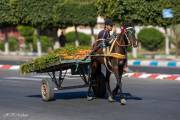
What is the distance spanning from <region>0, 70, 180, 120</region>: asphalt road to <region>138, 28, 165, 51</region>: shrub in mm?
27829

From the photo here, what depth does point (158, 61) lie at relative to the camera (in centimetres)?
3581

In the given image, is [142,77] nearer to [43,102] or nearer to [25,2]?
[43,102]

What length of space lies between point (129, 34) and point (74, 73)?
2279mm

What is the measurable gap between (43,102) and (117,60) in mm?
2303

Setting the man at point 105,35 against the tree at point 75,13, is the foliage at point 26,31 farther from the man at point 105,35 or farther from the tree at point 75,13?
the man at point 105,35

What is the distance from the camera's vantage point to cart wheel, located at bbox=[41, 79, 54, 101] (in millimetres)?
16609

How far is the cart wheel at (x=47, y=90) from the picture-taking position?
54.5 ft

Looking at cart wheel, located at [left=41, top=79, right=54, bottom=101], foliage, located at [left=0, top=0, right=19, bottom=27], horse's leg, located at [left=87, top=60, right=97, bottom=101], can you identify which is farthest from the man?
foliage, located at [left=0, top=0, right=19, bottom=27]

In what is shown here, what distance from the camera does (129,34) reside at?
1545 centimetres

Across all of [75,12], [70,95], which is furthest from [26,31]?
[70,95]

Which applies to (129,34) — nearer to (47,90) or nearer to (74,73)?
(74,73)

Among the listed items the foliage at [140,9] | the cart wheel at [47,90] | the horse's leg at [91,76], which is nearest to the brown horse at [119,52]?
the horse's leg at [91,76]

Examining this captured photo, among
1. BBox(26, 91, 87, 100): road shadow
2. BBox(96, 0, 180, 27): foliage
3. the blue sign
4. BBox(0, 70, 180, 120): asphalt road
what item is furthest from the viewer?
BBox(96, 0, 180, 27): foliage

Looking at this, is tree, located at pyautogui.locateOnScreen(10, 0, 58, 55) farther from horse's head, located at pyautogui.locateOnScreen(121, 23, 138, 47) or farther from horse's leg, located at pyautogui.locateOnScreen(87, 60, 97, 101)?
horse's head, located at pyautogui.locateOnScreen(121, 23, 138, 47)
